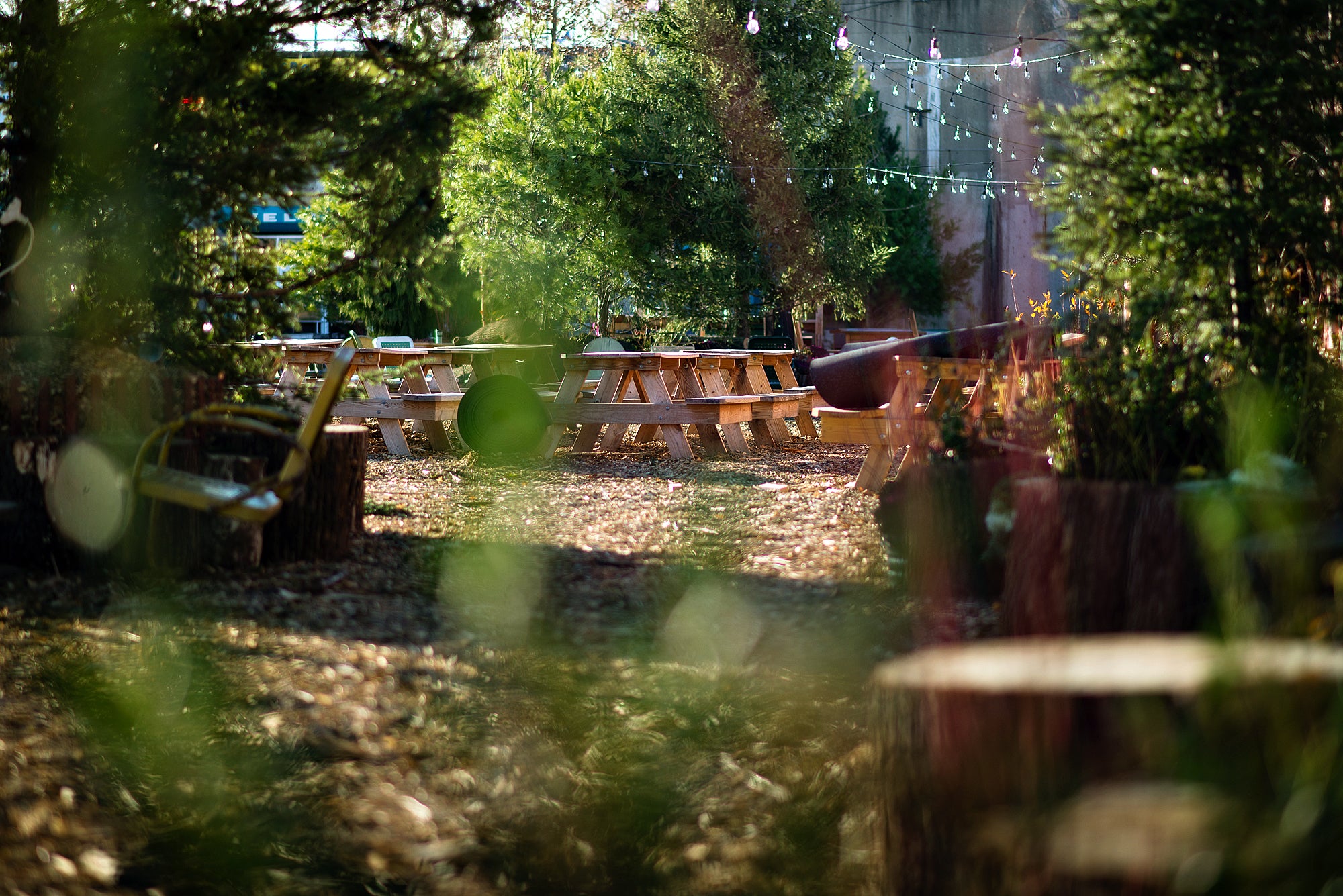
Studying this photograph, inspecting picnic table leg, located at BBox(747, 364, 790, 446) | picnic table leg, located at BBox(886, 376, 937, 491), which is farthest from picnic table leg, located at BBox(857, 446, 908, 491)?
picnic table leg, located at BBox(747, 364, 790, 446)

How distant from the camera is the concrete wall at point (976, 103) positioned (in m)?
26.0

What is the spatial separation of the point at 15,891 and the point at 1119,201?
3800mm

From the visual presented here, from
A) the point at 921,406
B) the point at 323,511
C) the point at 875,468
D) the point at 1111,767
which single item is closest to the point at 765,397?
the point at 921,406

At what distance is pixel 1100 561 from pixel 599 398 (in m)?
6.40

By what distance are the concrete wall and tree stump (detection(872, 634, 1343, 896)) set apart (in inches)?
995

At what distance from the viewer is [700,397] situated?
375 inches

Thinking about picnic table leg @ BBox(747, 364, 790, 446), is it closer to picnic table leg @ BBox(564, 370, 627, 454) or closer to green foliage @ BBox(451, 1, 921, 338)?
picnic table leg @ BBox(564, 370, 627, 454)

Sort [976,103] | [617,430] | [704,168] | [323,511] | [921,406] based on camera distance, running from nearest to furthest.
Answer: [323,511], [921,406], [617,430], [704,168], [976,103]

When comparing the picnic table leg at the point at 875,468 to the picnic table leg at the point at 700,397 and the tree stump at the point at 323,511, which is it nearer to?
the picnic table leg at the point at 700,397

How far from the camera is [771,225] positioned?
60.5ft

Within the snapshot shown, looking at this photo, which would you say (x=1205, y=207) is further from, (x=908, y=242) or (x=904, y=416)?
(x=908, y=242)

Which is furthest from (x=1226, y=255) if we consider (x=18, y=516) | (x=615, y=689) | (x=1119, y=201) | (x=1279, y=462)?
(x=18, y=516)

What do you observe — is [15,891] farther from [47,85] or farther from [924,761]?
[47,85]

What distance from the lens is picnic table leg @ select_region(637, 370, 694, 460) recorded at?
361 inches
